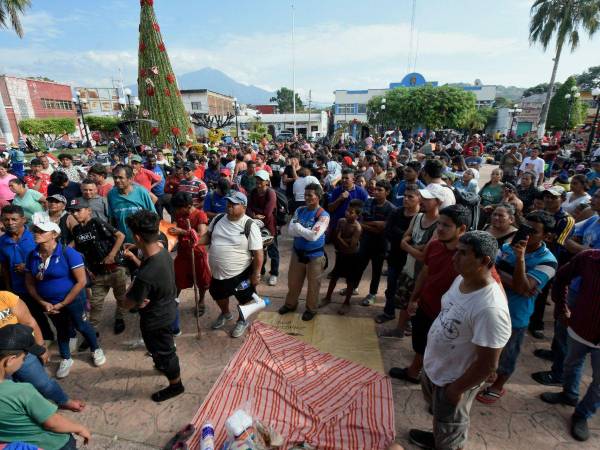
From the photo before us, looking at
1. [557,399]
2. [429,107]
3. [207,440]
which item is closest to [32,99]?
[429,107]

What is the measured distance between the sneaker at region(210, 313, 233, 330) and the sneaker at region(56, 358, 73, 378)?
1.63m

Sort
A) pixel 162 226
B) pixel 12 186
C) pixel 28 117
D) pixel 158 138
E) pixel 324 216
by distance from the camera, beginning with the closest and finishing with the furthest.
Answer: pixel 324 216 < pixel 12 186 < pixel 162 226 < pixel 158 138 < pixel 28 117

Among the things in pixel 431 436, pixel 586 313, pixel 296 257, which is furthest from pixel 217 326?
pixel 586 313

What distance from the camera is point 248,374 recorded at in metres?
3.49

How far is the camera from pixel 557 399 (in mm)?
3113

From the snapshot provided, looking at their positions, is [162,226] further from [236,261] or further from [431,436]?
[431,436]

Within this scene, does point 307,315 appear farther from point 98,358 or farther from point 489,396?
point 98,358

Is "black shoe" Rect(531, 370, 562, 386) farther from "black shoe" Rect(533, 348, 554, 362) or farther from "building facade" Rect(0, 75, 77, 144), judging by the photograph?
"building facade" Rect(0, 75, 77, 144)

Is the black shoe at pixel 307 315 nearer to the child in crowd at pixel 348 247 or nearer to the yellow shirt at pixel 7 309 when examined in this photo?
the child in crowd at pixel 348 247

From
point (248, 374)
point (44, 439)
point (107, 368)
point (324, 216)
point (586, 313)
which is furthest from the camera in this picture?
point (324, 216)

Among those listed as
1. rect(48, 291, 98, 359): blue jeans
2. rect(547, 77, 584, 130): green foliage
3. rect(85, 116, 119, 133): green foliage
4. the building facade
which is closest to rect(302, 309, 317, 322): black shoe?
rect(48, 291, 98, 359): blue jeans

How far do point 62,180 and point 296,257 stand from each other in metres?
4.19

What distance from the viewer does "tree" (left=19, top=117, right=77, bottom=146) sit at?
35.9 meters

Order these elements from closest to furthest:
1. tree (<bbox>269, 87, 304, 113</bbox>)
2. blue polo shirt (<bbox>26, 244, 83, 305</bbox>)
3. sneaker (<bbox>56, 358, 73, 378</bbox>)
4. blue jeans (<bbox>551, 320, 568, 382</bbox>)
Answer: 1. blue polo shirt (<bbox>26, 244, 83, 305</bbox>)
2. blue jeans (<bbox>551, 320, 568, 382</bbox>)
3. sneaker (<bbox>56, 358, 73, 378</bbox>)
4. tree (<bbox>269, 87, 304, 113</bbox>)
